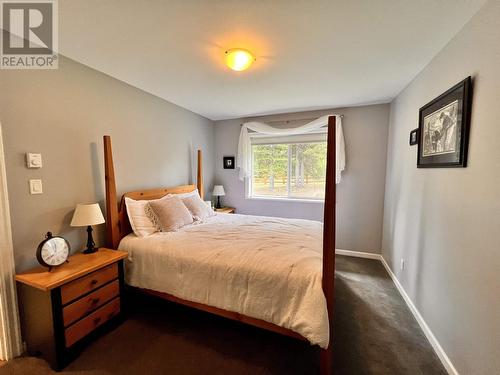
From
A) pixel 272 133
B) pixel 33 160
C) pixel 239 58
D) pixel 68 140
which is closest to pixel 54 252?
pixel 33 160

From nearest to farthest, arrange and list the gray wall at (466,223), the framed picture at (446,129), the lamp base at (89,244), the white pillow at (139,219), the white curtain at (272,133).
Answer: the gray wall at (466,223), the framed picture at (446,129), the lamp base at (89,244), the white pillow at (139,219), the white curtain at (272,133)

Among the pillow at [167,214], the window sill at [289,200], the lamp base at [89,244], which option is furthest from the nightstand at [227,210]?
the lamp base at [89,244]

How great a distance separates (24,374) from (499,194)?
3118 millimetres

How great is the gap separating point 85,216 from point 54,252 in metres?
0.35

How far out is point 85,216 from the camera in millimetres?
1868

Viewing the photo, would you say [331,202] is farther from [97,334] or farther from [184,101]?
[184,101]

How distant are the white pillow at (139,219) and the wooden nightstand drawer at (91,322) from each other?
0.65 m

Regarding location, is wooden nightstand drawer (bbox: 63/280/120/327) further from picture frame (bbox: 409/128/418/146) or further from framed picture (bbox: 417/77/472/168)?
picture frame (bbox: 409/128/418/146)

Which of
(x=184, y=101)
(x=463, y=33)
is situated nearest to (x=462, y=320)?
(x=463, y=33)

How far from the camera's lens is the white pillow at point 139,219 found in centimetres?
227

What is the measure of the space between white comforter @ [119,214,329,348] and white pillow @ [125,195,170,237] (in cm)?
10

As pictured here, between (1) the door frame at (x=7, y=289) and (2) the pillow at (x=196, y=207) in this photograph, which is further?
(2) the pillow at (x=196, y=207)

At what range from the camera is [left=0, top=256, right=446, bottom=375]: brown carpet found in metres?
1.50

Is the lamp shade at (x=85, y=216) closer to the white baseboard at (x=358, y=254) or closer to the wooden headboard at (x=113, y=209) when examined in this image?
the wooden headboard at (x=113, y=209)
